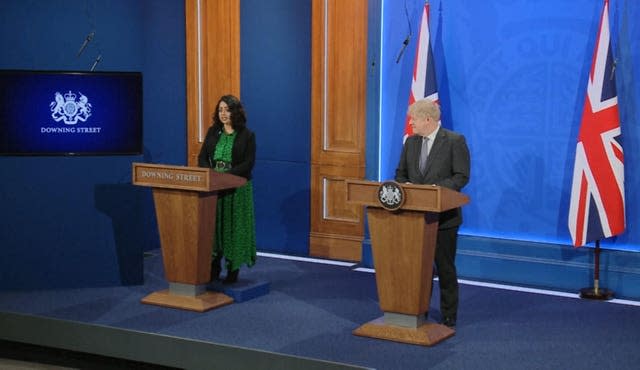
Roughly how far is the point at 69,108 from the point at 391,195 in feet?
8.38

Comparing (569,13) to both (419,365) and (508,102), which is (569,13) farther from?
(419,365)

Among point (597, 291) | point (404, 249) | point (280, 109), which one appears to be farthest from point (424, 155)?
point (280, 109)

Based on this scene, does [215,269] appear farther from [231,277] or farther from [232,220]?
[232,220]

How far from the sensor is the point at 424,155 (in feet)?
19.2

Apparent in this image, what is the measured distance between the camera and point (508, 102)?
23.6ft

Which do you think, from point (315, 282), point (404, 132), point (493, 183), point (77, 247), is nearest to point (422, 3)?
point (404, 132)

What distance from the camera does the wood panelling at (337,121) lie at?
Answer: 25.8 feet

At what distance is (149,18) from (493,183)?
3296 mm

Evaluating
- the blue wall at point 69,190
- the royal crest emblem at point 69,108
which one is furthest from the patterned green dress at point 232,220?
the royal crest emblem at point 69,108

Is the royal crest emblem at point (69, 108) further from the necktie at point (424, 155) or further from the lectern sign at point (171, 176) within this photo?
the necktie at point (424, 155)

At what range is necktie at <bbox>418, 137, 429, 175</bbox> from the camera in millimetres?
5848

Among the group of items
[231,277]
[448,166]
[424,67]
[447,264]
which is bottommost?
[231,277]

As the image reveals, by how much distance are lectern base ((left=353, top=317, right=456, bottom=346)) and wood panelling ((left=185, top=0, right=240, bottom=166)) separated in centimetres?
321

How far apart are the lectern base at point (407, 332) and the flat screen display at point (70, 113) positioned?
223cm
